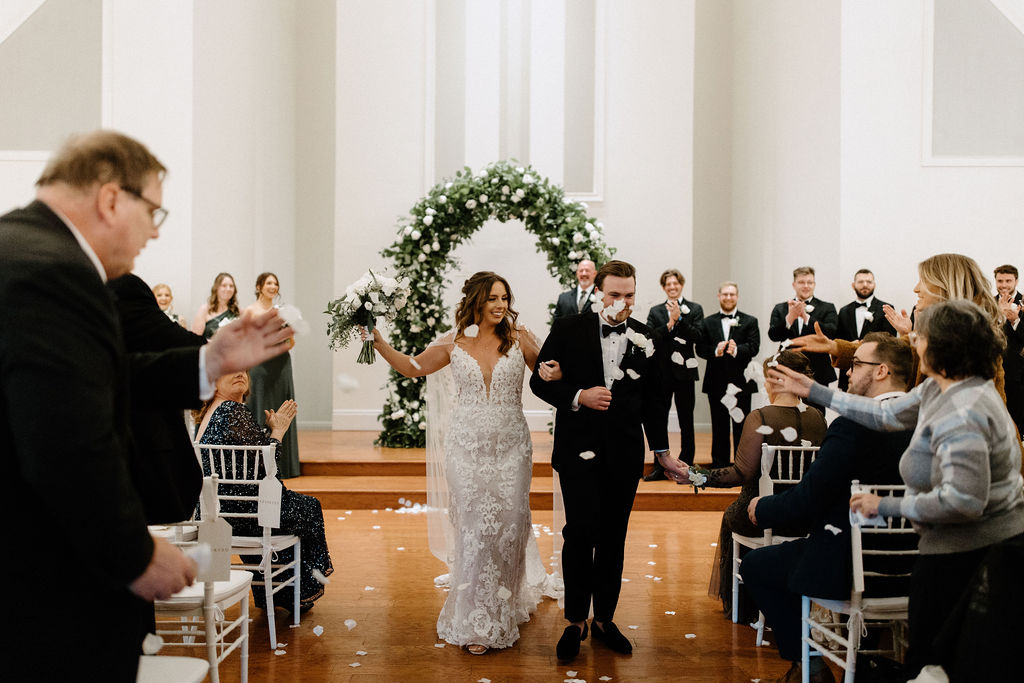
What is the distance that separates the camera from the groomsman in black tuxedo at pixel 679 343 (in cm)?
830

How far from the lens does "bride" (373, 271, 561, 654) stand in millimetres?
4191

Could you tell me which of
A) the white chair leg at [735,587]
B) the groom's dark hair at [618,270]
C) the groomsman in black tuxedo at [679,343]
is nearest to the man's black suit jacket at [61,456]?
the groom's dark hair at [618,270]

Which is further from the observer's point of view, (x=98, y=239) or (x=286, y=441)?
(x=286, y=441)

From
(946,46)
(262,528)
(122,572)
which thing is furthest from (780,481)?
(946,46)

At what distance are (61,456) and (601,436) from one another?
300 centimetres

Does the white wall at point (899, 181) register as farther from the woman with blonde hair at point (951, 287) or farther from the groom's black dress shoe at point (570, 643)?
the groom's black dress shoe at point (570, 643)

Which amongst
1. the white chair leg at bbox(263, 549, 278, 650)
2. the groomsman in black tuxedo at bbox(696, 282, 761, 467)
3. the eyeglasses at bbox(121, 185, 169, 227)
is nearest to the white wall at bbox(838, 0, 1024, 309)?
the groomsman in black tuxedo at bbox(696, 282, 761, 467)

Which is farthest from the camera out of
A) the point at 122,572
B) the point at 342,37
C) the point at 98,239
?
the point at 342,37

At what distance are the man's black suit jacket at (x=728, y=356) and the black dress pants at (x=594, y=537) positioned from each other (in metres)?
4.76

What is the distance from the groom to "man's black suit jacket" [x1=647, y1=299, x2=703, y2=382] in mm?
4063

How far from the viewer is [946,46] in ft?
27.2

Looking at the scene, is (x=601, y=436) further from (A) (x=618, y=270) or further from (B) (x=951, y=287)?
(B) (x=951, y=287)

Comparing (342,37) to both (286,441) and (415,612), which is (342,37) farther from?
(415,612)

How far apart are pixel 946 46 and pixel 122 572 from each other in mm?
9179
